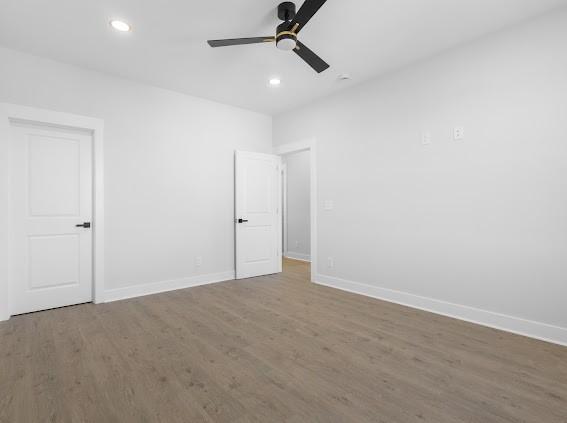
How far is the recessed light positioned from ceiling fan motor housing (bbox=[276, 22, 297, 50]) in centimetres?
143

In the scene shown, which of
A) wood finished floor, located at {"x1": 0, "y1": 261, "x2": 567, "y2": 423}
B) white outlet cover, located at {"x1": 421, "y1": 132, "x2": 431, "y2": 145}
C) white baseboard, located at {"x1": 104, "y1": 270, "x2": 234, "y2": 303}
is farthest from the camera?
white baseboard, located at {"x1": 104, "y1": 270, "x2": 234, "y2": 303}

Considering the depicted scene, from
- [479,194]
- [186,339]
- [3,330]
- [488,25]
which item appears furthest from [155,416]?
[488,25]

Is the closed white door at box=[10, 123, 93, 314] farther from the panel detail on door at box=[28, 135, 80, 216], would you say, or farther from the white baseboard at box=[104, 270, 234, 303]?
the white baseboard at box=[104, 270, 234, 303]

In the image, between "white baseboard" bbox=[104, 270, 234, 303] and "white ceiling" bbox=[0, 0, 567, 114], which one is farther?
"white baseboard" bbox=[104, 270, 234, 303]

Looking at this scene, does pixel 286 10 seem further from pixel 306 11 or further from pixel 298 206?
pixel 298 206

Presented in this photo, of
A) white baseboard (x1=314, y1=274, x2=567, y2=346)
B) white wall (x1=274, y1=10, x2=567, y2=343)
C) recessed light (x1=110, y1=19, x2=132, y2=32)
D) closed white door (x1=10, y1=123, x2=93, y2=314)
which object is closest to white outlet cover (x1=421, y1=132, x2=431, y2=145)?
white wall (x1=274, y1=10, x2=567, y2=343)

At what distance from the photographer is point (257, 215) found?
496 centimetres

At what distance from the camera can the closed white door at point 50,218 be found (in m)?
3.20

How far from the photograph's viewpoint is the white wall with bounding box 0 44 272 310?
336 centimetres

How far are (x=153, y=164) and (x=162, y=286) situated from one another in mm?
1653

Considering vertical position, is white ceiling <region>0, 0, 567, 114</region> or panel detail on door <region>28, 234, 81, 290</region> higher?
white ceiling <region>0, 0, 567, 114</region>

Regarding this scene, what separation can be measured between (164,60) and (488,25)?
326 centimetres

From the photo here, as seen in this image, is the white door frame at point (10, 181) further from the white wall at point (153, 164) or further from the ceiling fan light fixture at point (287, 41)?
the ceiling fan light fixture at point (287, 41)

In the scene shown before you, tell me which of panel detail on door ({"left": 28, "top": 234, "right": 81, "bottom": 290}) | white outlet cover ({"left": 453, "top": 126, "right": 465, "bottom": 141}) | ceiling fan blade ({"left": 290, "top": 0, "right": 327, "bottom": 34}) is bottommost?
panel detail on door ({"left": 28, "top": 234, "right": 81, "bottom": 290})
